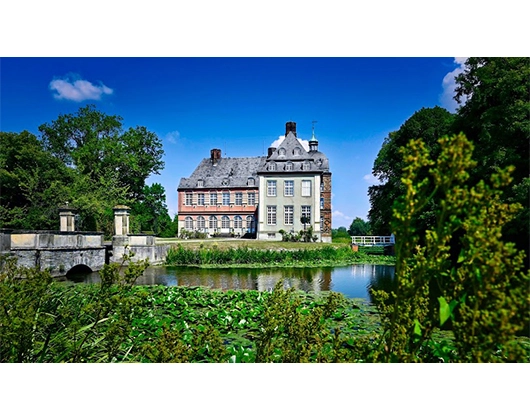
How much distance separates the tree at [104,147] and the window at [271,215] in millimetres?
4443

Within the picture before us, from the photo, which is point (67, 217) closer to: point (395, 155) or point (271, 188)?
point (395, 155)

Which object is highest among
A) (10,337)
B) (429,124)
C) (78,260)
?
(429,124)

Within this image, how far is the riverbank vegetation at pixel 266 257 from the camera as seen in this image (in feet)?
13.8

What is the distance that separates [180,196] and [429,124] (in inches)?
87.8

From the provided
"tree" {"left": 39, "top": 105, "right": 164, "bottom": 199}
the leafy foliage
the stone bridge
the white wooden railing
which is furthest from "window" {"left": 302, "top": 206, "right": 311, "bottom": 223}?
the leafy foliage

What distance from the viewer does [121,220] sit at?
449 cm

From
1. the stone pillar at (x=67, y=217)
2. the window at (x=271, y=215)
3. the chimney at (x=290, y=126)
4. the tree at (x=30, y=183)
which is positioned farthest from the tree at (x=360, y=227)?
the window at (x=271, y=215)

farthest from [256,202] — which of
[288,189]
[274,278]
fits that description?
[274,278]

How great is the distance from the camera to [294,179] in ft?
28.8

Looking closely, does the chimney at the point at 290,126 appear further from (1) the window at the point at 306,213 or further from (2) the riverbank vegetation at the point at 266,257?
(1) the window at the point at 306,213
